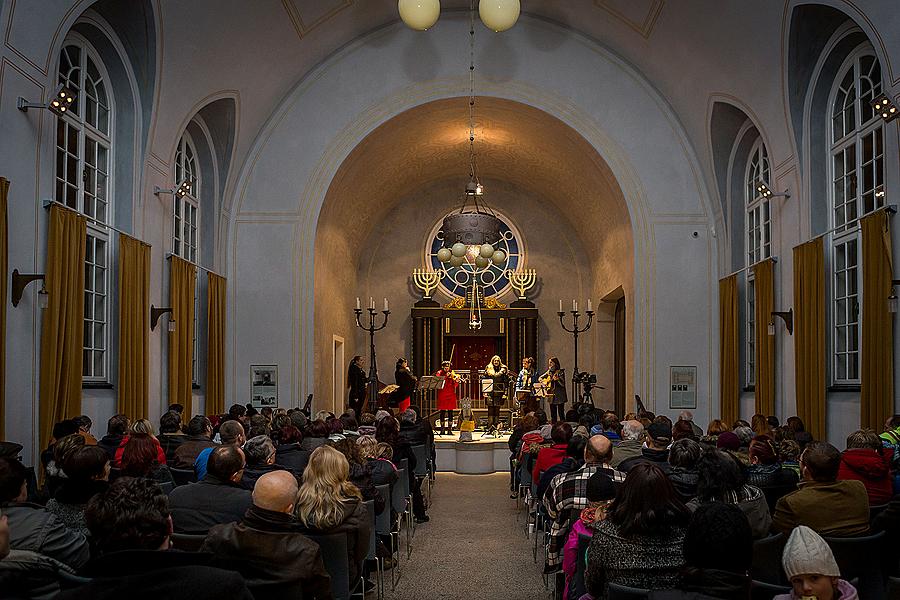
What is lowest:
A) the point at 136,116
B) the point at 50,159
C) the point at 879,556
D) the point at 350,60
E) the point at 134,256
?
the point at 879,556

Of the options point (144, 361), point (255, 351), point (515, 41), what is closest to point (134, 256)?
point (144, 361)

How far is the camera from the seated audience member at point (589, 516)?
407 cm

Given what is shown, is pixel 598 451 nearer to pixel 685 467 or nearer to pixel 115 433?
pixel 685 467

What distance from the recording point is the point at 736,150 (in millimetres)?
12781

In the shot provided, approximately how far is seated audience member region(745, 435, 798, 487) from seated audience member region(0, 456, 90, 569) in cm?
382

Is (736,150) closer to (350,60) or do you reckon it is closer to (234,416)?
(350,60)

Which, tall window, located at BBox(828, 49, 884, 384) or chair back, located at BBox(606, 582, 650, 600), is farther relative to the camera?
tall window, located at BBox(828, 49, 884, 384)

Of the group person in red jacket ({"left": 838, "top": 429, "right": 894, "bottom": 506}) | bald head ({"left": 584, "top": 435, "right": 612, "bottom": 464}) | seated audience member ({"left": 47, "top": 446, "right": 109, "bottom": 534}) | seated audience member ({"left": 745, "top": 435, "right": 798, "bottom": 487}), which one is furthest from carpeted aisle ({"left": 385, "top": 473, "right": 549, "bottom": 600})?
seated audience member ({"left": 47, "top": 446, "right": 109, "bottom": 534})

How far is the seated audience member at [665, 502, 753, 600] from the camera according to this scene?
258cm

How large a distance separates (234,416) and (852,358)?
→ 22.9 ft

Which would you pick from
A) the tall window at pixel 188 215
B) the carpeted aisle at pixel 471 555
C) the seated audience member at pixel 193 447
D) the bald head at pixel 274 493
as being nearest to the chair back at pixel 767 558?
the bald head at pixel 274 493

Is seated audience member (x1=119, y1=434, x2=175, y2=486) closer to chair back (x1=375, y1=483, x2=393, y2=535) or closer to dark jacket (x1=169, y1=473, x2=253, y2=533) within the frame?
dark jacket (x1=169, y1=473, x2=253, y2=533)

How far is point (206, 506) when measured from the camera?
159 inches

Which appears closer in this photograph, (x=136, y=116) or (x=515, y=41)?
(x=136, y=116)
